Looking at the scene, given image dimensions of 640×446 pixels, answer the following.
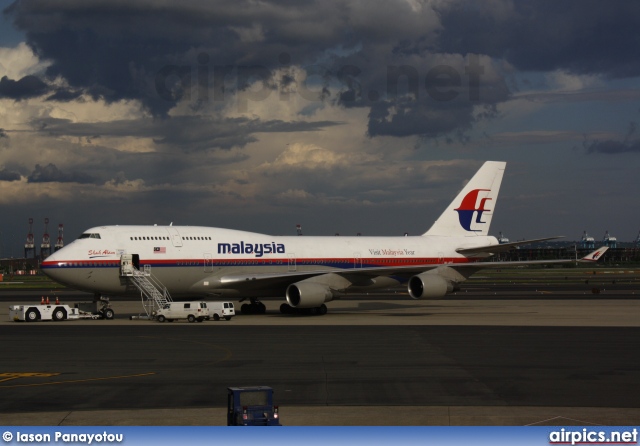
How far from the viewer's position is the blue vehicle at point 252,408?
12.5 metres

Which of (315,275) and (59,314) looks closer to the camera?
(59,314)

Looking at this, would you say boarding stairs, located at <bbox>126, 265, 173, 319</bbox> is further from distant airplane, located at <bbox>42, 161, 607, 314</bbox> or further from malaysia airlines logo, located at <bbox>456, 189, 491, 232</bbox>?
malaysia airlines logo, located at <bbox>456, 189, 491, 232</bbox>

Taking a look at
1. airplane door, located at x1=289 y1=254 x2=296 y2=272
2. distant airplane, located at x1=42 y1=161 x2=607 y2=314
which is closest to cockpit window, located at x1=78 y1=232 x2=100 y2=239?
distant airplane, located at x1=42 y1=161 x2=607 y2=314

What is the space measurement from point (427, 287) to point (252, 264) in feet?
36.4

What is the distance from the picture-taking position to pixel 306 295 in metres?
48.8

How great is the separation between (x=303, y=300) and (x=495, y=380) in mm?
25760

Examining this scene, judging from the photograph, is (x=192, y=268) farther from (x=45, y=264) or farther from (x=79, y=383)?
(x=79, y=383)

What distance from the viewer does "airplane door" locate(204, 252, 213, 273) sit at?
167 ft

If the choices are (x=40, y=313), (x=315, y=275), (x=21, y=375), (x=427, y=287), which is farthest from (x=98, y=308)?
(x=21, y=375)

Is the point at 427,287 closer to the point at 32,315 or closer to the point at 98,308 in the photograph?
the point at 98,308

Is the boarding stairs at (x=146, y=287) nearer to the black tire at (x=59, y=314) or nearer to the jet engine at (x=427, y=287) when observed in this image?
the black tire at (x=59, y=314)

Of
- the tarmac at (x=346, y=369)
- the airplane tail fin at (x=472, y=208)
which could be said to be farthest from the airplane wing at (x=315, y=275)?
the airplane tail fin at (x=472, y=208)

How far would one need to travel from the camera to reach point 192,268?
166 feet

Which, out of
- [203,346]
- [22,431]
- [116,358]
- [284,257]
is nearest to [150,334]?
[203,346]
